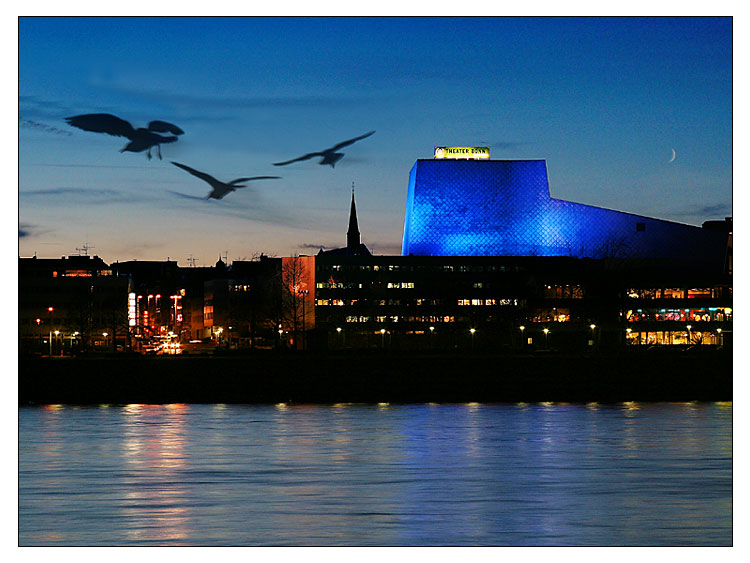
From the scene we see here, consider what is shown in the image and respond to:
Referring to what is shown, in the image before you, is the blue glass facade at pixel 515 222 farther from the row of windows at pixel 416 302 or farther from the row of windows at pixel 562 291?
the row of windows at pixel 562 291

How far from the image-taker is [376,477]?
1291 centimetres

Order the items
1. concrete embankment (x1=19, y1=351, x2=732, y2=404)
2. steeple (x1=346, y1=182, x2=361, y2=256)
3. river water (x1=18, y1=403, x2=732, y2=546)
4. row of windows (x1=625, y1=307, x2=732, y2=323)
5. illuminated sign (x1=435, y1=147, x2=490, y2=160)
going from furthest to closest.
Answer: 1. steeple (x1=346, y1=182, x2=361, y2=256)
2. illuminated sign (x1=435, y1=147, x2=490, y2=160)
3. row of windows (x1=625, y1=307, x2=732, y2=323)
4. concrete embankment (x1=19, y1=351, x2=732, y2=404)
5. river water (x1=18, y1=403, x2=732, y2=546)

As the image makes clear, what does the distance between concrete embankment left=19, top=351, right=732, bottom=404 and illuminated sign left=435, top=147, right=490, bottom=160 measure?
54.0 metres

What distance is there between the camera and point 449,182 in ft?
284

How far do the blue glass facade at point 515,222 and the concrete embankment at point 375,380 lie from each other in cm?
5206

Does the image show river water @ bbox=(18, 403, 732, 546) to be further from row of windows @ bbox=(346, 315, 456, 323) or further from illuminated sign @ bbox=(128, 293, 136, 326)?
illuminated sign @ bbox=(128, 293, 136, 326)

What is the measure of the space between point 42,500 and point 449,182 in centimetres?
7674

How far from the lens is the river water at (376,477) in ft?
31.0

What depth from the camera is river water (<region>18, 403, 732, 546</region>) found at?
9.44m

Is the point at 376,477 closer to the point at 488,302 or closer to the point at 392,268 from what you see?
the point at 488,302

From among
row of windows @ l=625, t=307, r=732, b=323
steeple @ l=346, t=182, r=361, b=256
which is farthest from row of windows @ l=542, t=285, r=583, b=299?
steeple @ l=346, t=182, r=361, b=256

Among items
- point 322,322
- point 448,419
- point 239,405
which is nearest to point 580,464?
point 448,419

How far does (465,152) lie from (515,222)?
22.6 ft
